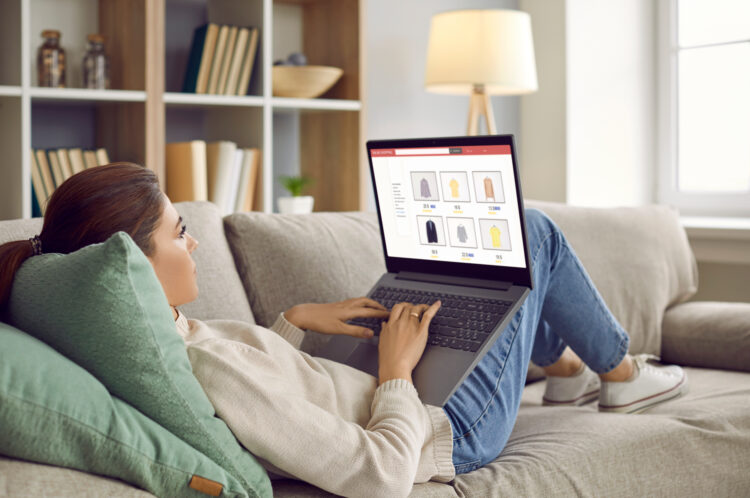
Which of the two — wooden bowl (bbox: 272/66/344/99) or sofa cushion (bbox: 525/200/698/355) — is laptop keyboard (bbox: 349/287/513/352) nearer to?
sofa cushion (bbox: 525/200/698/355)

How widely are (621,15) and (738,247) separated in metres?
1.16

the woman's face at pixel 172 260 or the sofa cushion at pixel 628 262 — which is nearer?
the woman's face at pixel 172 260

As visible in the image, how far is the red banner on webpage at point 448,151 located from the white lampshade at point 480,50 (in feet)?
4.25

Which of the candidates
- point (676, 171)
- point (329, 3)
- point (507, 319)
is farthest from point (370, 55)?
point (507, 319)

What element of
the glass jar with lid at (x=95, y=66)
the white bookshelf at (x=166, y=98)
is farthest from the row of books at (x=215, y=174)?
the glass jar with lid at (x=95, y=66)

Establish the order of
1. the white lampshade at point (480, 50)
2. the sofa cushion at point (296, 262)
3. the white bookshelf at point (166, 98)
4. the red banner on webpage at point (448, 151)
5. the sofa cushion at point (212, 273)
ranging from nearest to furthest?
the red banner on webpage at point (448, 151) → the sofa cushion at point (212, 273) → the sofa cushion at point (296, 262) → the white bookshelf at point (166, 98) → the white lampshade at point (480, 50)

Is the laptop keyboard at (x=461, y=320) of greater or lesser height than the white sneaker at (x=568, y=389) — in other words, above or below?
above

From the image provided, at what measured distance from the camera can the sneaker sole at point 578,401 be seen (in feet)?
6.17

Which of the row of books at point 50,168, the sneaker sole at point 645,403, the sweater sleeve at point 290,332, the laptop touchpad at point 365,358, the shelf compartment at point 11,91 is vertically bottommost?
the sneaker sole at point 645,403

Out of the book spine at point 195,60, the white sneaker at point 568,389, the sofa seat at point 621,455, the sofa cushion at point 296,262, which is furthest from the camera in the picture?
the book spine at point 195,60

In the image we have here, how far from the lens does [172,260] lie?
1247mm

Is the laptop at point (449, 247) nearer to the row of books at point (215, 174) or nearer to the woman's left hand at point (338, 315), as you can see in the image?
the woman's left hand at point (338, 315)

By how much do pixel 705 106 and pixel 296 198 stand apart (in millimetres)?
1898

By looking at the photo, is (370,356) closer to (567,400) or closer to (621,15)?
(567,400)
